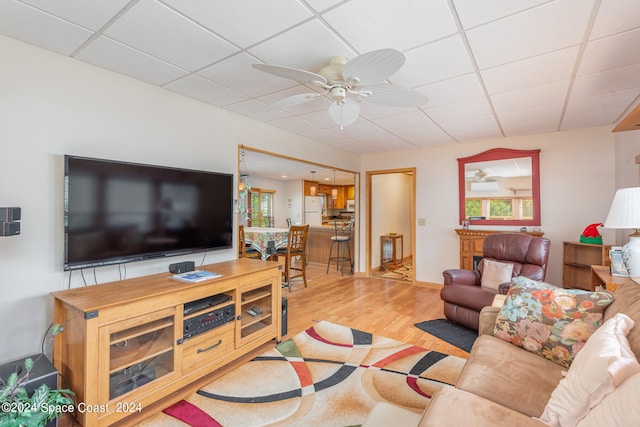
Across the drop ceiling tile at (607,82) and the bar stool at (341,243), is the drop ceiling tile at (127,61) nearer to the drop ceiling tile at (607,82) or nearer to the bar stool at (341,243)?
the drop ceiling tile at (607,82)

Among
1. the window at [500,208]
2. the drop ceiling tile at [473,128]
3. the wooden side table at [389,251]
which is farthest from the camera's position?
the wooden side table at [389,251]

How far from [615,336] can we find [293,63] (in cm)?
235

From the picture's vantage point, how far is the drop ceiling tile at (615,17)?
151 cm

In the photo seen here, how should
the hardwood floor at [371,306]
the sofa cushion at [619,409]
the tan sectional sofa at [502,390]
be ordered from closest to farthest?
the sofa cushion at [619,409] < the tan sectional sofa at [502,390] < the hardwood floor at [371,306]

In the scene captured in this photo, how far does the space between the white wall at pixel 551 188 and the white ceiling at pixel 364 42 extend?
42.7 inches

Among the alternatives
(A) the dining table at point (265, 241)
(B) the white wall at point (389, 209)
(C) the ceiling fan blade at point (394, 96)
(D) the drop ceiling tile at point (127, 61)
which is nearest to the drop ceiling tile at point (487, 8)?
(C) the ceiling fan blade at point (394, 96)

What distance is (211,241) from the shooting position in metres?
2.78

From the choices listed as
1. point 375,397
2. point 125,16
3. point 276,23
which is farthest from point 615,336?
point 125,16

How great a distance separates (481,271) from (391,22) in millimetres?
3025

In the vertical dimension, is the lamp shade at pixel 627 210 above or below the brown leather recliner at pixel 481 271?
above

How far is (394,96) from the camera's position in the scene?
6.89 ft

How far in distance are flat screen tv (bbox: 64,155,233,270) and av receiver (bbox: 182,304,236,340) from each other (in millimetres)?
651

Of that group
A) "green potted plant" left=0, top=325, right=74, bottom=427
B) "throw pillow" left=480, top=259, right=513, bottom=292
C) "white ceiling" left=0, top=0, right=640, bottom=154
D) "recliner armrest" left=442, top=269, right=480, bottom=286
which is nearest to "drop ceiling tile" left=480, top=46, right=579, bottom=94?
"white ceiling" left=0, top=0, right=640, bottom=154

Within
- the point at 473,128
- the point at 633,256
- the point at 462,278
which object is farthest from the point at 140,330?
the point at 473,128
